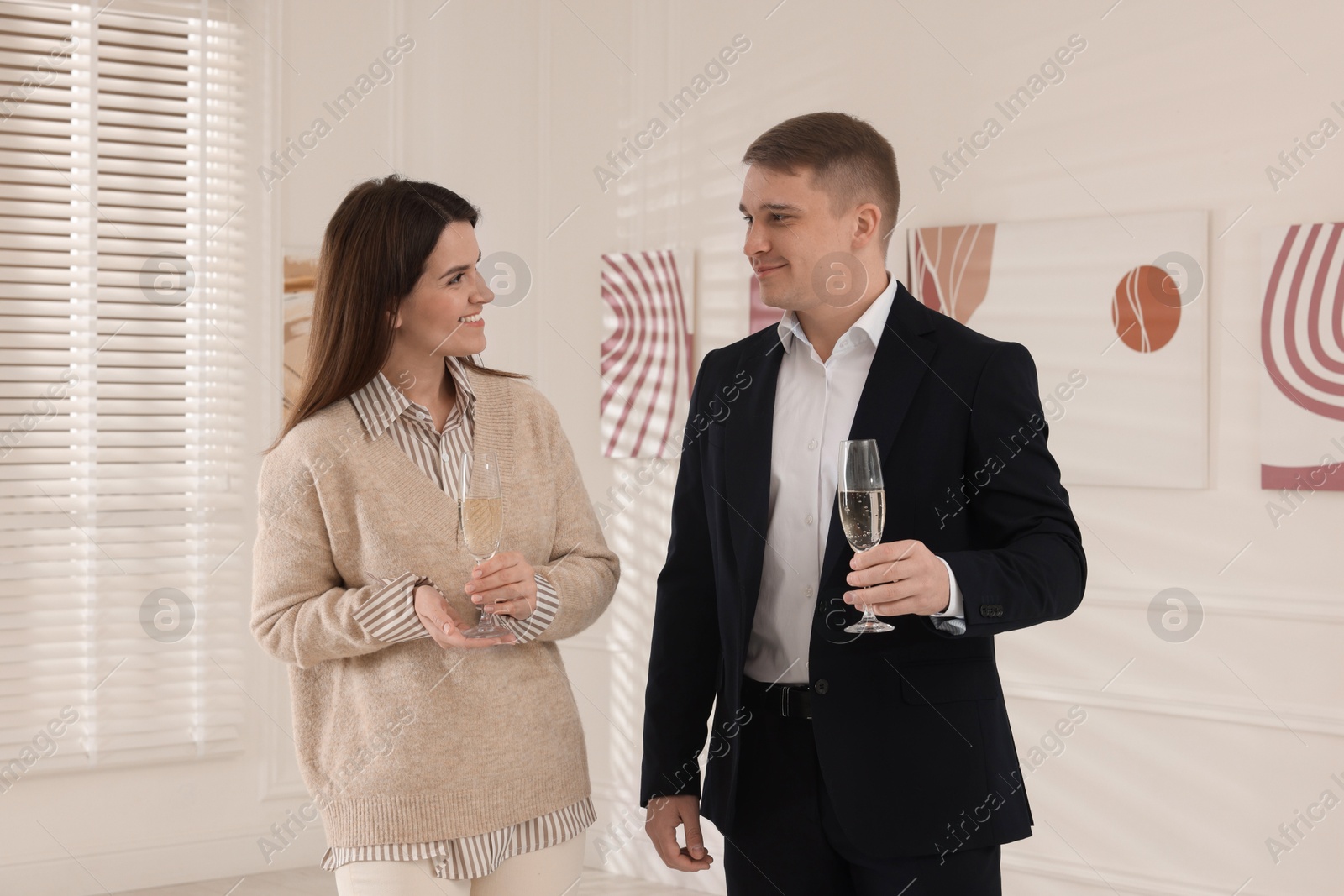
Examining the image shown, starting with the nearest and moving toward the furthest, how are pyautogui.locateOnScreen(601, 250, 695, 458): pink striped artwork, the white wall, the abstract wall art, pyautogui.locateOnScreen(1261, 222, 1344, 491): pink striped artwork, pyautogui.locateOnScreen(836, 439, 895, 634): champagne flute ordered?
pyautogui.locateOnScreen(836, 439, 895, 634): champagne flute < pyautogui.locateOnScreen(1261, 222, 1344, 491): pink striped artwork < the white wall < the abstract wall art < pyautogui.locateOnScreen(601, 250, 695, 458): pink striped artwork

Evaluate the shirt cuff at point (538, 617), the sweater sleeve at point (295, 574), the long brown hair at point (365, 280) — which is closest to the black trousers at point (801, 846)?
the shirt cuff at point (538, 617)

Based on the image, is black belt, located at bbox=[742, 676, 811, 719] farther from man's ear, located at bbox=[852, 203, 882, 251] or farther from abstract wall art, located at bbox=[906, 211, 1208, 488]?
abstract wall art, located at bbox=[906, 211, 1208, 488]

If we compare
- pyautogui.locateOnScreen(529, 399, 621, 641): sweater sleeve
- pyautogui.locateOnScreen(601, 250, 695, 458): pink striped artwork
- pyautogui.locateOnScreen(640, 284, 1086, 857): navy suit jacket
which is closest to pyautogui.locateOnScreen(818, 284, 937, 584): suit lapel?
pyautogui.locateOnScreen(640, 284, 1086, 857): navy suit jacket

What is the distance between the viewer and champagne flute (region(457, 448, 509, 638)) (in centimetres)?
187

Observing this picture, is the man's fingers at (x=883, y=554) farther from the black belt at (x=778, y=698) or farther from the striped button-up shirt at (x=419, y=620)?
the striped button-up shirt at (x=419, y=620)

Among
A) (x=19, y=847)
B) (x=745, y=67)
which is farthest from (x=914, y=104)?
(x=19, y=847)

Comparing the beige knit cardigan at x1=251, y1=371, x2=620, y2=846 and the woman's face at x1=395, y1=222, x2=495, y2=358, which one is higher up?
the woman's face at x1=395, y1=222, x2=495, y2=358

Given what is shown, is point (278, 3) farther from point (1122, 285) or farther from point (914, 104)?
point (1122, 285)

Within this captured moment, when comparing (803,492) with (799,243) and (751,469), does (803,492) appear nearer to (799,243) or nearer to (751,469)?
(751,469)

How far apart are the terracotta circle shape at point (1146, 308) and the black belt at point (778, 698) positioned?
2205mm

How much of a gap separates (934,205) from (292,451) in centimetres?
267

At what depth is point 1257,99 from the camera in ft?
11.0

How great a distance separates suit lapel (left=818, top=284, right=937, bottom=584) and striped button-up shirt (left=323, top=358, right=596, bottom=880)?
1.60 ft

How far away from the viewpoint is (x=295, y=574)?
6.41 ft
